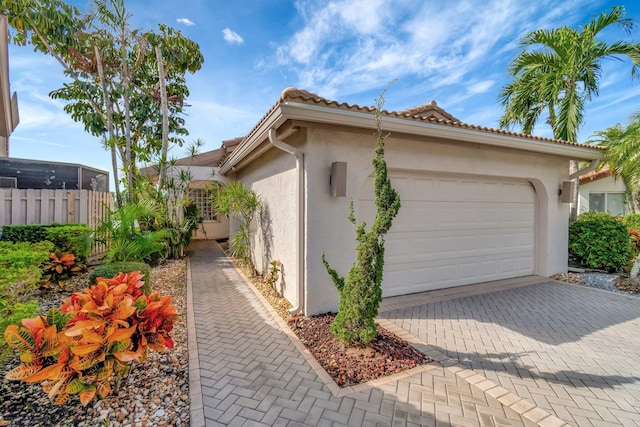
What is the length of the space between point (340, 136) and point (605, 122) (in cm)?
1635

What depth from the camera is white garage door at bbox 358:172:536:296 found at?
21.6 feet

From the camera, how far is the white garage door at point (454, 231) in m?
6.59

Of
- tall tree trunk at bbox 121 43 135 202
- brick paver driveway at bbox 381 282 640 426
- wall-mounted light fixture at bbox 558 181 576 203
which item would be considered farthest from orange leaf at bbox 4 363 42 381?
wall-mounted light fixture at bbox 558 181 576 203

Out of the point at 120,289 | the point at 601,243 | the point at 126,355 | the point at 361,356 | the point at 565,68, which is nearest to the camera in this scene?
the point at 126,355

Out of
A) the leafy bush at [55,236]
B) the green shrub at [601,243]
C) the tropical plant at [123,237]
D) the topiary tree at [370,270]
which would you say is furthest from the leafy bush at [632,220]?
the leafy bush at [55,236]

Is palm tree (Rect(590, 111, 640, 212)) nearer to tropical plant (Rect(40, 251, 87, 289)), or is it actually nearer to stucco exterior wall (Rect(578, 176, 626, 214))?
stucco exterior wall (Rect(578, 176, 626, 214))

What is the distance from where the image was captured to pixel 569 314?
18.8 feet

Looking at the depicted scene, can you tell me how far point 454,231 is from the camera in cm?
727

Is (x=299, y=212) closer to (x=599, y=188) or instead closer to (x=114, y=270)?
(x=114, y=270)

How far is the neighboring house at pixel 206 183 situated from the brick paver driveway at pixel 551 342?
42.4ft

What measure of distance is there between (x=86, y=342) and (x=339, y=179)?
4.05 meters

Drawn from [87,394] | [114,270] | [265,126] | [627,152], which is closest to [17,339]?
[87,394]

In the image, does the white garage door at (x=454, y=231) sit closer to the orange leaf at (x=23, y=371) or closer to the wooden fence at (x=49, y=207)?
the orange leaf at (x=23, y=371)

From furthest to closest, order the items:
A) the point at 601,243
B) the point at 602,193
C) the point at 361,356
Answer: the point at 602,193, the point at 601,243, the point at 361,356
